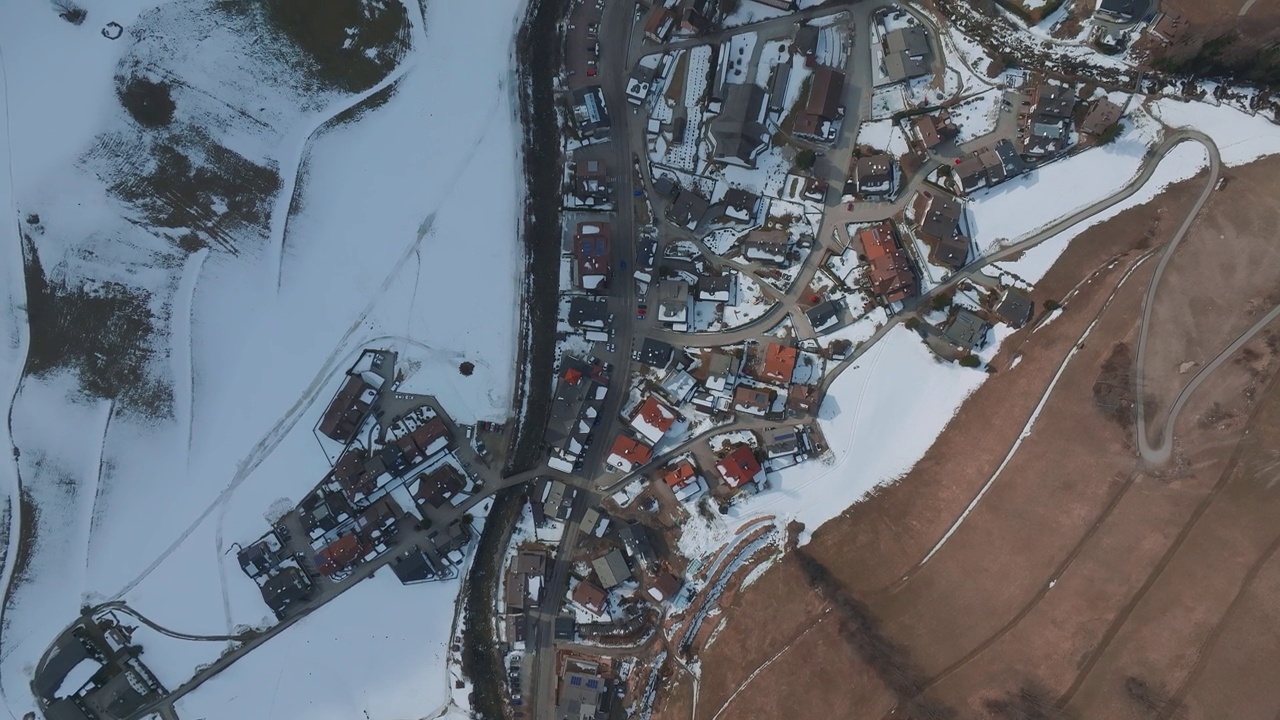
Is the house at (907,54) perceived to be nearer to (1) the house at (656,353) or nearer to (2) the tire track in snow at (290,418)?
(1) the house at (656,353)

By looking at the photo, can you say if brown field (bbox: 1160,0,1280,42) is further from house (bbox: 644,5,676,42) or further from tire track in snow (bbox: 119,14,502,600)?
tire track in snow (bbox: 119,14,502,600)

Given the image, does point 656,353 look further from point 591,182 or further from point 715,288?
point 591,182

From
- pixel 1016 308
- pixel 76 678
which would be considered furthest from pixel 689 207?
pixel 76 678

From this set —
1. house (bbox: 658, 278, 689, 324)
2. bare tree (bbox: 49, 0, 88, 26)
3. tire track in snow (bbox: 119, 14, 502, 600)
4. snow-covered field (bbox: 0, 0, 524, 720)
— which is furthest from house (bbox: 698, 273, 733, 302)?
bare tree (bbox: 49, 0, 88, 26)

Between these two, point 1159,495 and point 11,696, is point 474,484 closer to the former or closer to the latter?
point 11,696

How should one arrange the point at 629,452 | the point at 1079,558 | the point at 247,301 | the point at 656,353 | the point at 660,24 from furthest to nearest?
the point at 660,24
the point at 247,301
the point at 656,353
the point at 629,452
the point at 1079,558

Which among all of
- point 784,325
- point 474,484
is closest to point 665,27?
point 784,325

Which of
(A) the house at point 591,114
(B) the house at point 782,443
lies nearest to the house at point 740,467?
(B) the house at point 782,443
